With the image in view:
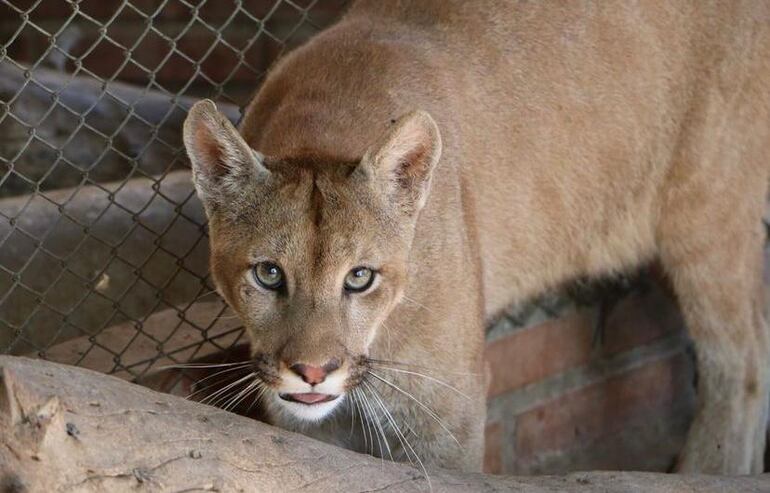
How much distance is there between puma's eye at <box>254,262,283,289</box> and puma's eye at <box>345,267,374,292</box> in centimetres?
12


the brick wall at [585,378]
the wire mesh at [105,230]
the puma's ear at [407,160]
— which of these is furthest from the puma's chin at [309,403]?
→ the brick wall at [585,378]

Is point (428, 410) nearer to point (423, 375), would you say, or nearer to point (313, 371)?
point (423, 375)

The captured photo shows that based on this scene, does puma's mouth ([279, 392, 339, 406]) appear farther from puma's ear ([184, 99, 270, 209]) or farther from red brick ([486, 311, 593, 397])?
red brick ([486, 311, 593, 397])

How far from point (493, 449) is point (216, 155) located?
1.46 meters

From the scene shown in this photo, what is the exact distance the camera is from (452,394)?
96.1 inches

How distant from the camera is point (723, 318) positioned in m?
3.35

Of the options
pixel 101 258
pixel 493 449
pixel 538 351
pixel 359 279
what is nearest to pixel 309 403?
pixel 359 279

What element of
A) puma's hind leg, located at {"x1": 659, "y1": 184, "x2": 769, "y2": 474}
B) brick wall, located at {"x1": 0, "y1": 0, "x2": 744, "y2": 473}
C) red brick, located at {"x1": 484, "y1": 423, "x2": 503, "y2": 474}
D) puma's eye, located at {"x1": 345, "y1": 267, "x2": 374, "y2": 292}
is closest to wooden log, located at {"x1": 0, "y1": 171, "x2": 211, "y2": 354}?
brick wall, located at {"x1": 0, "y1": 0, "x2": 744, "y2": 473}

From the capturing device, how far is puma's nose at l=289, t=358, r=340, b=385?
210 centimetres

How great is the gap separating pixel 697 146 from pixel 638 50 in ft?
1.04

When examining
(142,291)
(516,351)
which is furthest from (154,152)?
(516,351)

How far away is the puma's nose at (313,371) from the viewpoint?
210 centimetres

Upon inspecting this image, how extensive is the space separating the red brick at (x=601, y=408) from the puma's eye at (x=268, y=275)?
1.43m

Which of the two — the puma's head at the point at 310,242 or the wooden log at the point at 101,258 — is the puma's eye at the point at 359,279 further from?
the wooden log at the point at 101,258
